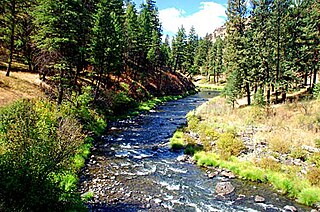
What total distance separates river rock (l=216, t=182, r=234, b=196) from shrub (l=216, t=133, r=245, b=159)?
474 centimetres

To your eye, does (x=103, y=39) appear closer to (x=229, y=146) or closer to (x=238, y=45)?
(x=238, y=45)

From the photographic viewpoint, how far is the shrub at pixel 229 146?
23391 mm

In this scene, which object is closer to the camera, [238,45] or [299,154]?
[299,154]

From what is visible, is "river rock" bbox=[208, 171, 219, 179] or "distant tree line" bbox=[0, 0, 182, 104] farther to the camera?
"distant tree line" bbox=[0, 0, 182, 104]

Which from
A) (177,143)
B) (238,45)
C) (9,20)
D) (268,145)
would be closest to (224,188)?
(268,145)

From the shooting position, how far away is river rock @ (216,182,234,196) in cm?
1731

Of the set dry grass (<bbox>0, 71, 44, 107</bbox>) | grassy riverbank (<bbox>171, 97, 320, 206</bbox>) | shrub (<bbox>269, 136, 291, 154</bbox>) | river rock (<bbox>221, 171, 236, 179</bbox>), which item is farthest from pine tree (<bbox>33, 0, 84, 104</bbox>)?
shrub (<bbox>269, 136, 291, 154</bbox>)

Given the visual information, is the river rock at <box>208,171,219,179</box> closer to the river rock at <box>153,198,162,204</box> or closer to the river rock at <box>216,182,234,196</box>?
the river rock at <box>216,182,234,196</box>

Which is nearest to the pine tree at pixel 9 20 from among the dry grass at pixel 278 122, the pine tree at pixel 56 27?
the pine tree at pixel 56 27

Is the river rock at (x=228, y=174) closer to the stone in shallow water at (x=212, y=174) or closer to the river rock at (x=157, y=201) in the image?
the stone in shallow water at (x=212, y=174)

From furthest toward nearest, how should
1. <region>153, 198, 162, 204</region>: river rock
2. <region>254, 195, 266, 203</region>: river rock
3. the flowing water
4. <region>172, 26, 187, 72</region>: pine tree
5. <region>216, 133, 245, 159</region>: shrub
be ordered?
<region>172, 26, 187, 72</region>: pine tree → <region>216, 133, 245, 159</region>: shrub → <region>254, 195, 266, 203</region>: river rock → <region>153, 198, 162, 204</region>: river rock → the flowing water

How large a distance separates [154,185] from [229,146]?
900cm

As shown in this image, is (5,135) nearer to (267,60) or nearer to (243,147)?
(243,147)

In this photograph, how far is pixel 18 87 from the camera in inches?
1265
